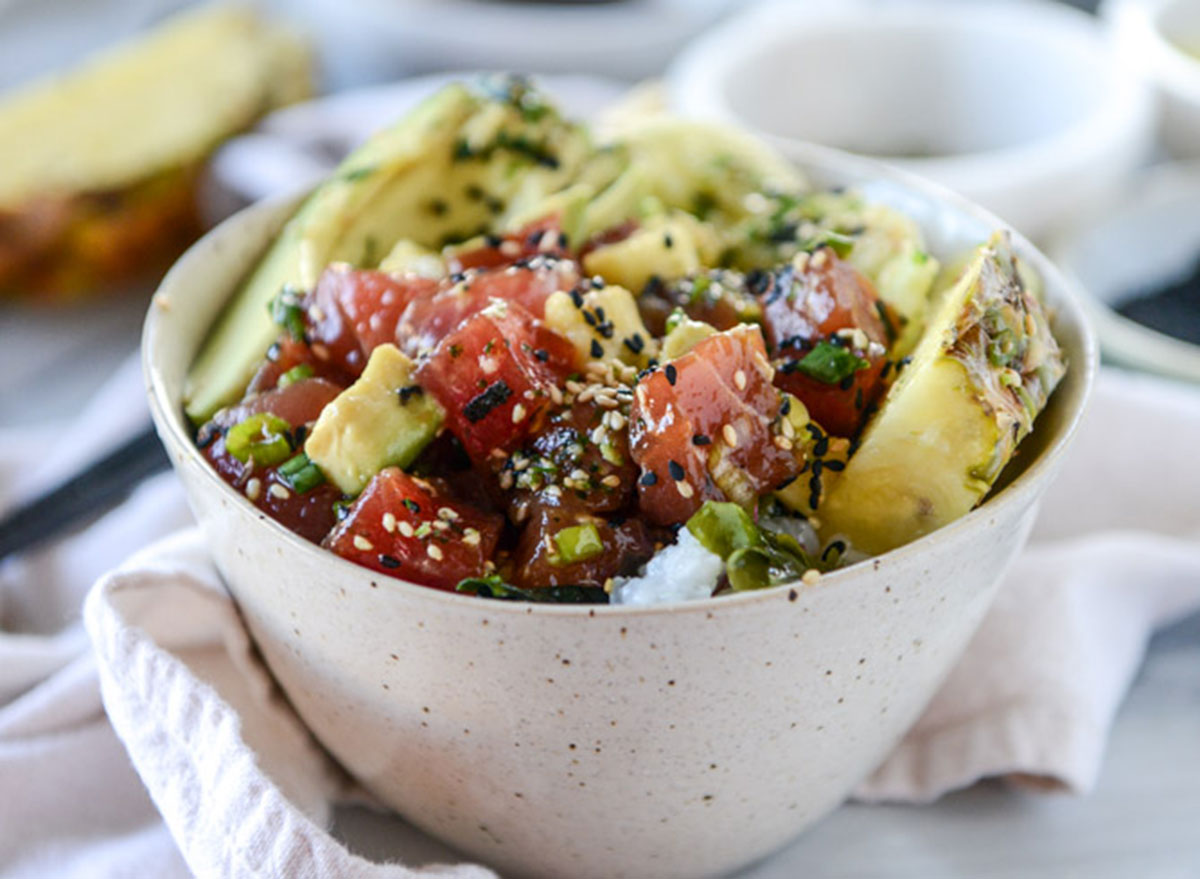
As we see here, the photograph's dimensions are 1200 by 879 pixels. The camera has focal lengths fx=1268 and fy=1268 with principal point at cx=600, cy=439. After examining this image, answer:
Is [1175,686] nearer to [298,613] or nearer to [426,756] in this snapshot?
[426,756]

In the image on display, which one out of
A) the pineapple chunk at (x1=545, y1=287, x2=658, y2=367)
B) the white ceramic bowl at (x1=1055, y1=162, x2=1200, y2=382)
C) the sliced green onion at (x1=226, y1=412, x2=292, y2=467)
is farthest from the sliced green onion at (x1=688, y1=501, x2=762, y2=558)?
the white ceramic bowl at (x1=1055, y1=162, x2=1200, y2=382)

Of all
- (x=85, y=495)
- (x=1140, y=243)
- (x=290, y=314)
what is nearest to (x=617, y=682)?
(x=290, y=314)

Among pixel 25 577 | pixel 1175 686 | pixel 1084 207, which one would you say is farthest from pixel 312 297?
pixel 1084 207

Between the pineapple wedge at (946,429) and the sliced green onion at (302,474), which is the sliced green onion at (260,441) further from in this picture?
the pineapple wedge at (946,429)

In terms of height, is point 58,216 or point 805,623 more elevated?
point 805,623

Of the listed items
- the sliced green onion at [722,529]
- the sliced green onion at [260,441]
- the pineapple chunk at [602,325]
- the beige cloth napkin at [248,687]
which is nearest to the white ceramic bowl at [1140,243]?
the beige cloth napkin at [248,687]

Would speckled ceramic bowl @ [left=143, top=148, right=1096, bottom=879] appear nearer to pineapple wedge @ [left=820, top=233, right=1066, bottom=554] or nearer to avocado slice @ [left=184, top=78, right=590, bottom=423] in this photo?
pineapple wedge @ [left=820, top=233, right=1066, bottom=554]

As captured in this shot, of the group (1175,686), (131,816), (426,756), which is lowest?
(1175,686)
